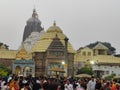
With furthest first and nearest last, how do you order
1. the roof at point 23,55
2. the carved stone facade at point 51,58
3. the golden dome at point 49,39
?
the golden dome at point 49,39, the roof at point 23,55, the carved stone facade at point 51,58

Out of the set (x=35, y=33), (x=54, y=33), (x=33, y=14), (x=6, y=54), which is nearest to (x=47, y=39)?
(x=54, y=33)

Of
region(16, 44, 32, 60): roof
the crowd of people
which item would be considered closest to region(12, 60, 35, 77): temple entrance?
region(16, 44, 32, 60): roof

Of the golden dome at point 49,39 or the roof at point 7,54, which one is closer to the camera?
the golden dome at point 49,39

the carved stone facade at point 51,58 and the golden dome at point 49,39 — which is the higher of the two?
the golden dome at point 49,39

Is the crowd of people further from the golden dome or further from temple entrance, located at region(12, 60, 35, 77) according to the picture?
the golden dome

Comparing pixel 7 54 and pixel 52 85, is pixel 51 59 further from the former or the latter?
pixel 52 85

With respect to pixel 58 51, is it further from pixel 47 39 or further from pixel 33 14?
pixel 33 14

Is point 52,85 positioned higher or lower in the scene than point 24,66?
lower

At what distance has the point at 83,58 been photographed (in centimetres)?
9981

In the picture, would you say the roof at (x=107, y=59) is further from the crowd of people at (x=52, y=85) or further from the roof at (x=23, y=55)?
the crowd of people at (x=52, y=85)

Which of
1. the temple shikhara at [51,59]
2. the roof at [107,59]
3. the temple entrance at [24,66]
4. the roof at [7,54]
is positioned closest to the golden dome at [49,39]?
the temple shikhara at [51,59]

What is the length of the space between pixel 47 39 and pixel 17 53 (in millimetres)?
5825

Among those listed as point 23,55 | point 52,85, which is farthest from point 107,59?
point 52,85

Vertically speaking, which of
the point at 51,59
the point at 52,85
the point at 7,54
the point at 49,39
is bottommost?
the point at 52,85
